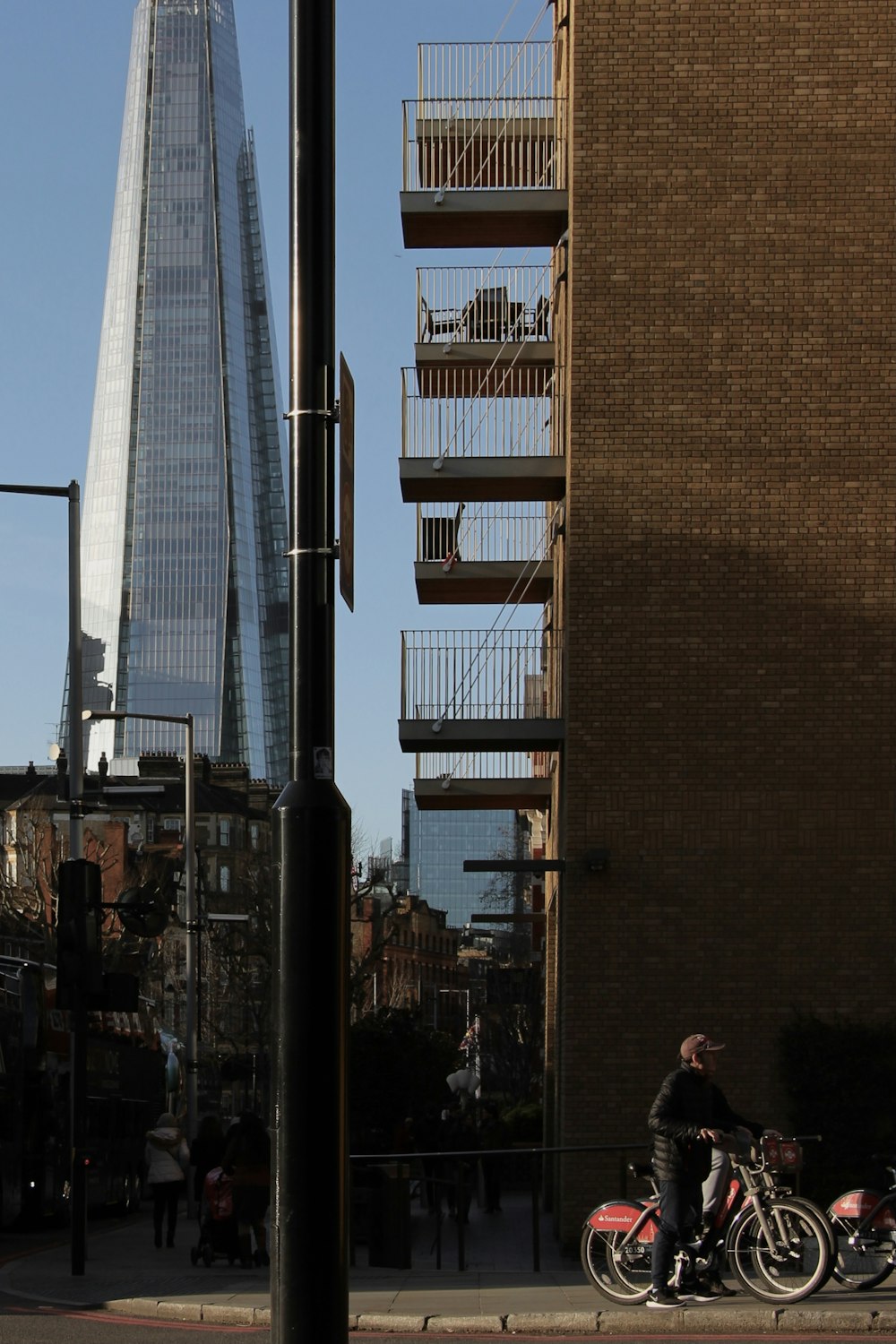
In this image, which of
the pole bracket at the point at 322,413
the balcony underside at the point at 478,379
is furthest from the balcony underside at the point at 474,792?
the pole bracket at the point at 322,413

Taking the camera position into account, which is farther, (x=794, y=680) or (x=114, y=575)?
(x=114, y=575)

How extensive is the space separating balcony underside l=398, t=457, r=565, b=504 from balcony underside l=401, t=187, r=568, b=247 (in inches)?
119

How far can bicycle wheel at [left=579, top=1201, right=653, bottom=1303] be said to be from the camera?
40.2 feet

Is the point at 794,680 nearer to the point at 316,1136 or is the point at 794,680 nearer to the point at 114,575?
the point at 316,1136

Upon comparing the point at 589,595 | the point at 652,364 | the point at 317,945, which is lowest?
the point at 317,945

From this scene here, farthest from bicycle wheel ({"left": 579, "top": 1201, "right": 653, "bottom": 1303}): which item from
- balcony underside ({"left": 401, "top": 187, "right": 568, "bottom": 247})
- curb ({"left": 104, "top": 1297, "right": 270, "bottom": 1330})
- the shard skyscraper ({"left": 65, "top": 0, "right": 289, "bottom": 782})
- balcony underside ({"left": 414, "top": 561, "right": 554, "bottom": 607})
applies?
the shard skyscraper ({"left": 65, "top": 0, "right": 289, "bottom": 782})

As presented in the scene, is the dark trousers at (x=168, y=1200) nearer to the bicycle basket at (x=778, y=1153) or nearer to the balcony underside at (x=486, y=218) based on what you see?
the bicycle basket at (x=778, y=1153)

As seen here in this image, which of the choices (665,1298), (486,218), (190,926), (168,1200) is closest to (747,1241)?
(665,1298)

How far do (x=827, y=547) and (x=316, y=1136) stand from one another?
52.7 feet

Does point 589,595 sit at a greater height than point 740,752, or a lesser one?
greater

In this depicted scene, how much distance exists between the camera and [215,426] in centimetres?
19425

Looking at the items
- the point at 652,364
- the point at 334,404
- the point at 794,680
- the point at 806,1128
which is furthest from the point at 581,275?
the point at 334,404

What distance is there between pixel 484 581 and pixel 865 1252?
45.5ft

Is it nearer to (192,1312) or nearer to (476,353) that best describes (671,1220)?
(192,1312)
